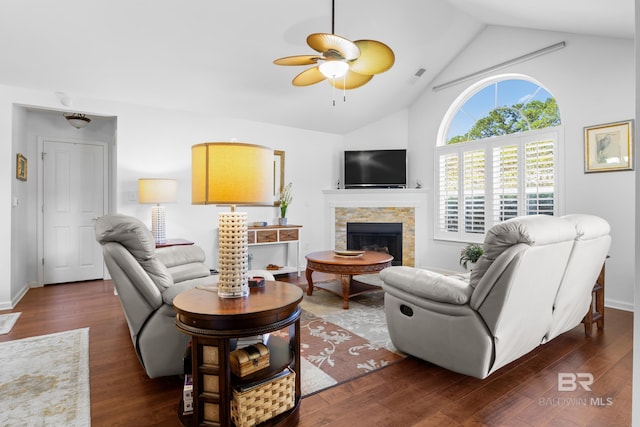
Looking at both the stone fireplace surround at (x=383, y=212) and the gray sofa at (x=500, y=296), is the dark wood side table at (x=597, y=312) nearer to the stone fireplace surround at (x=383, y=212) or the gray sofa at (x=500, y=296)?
the gray sofa at (x=500, y=296)

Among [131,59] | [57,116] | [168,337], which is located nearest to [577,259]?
[168,337]

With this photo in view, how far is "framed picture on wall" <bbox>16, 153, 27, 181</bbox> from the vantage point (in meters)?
4.05

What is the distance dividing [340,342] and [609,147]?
11.8 ft

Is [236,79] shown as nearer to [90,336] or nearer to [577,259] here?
[90,336]

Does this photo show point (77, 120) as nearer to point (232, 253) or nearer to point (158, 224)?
point (158, 224)

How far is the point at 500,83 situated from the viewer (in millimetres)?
5004

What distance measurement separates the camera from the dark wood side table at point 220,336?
1.53m

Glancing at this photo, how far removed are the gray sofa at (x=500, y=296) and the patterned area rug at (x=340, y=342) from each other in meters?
0.24

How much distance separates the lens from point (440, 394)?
2.01 metres

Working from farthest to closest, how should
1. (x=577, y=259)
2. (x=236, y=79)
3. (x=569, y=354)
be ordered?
(x=236, y=79) → (x=569, y=354) → (x=577, y=259)

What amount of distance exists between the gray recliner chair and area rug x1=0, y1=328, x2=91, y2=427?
0.41 meters

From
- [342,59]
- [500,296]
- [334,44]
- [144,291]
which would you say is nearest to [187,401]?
[144,291]

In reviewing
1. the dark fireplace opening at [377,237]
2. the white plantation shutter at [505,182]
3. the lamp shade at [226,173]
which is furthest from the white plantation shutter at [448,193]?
the lamp shade at [226,173]

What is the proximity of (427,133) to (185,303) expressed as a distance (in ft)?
16.9
